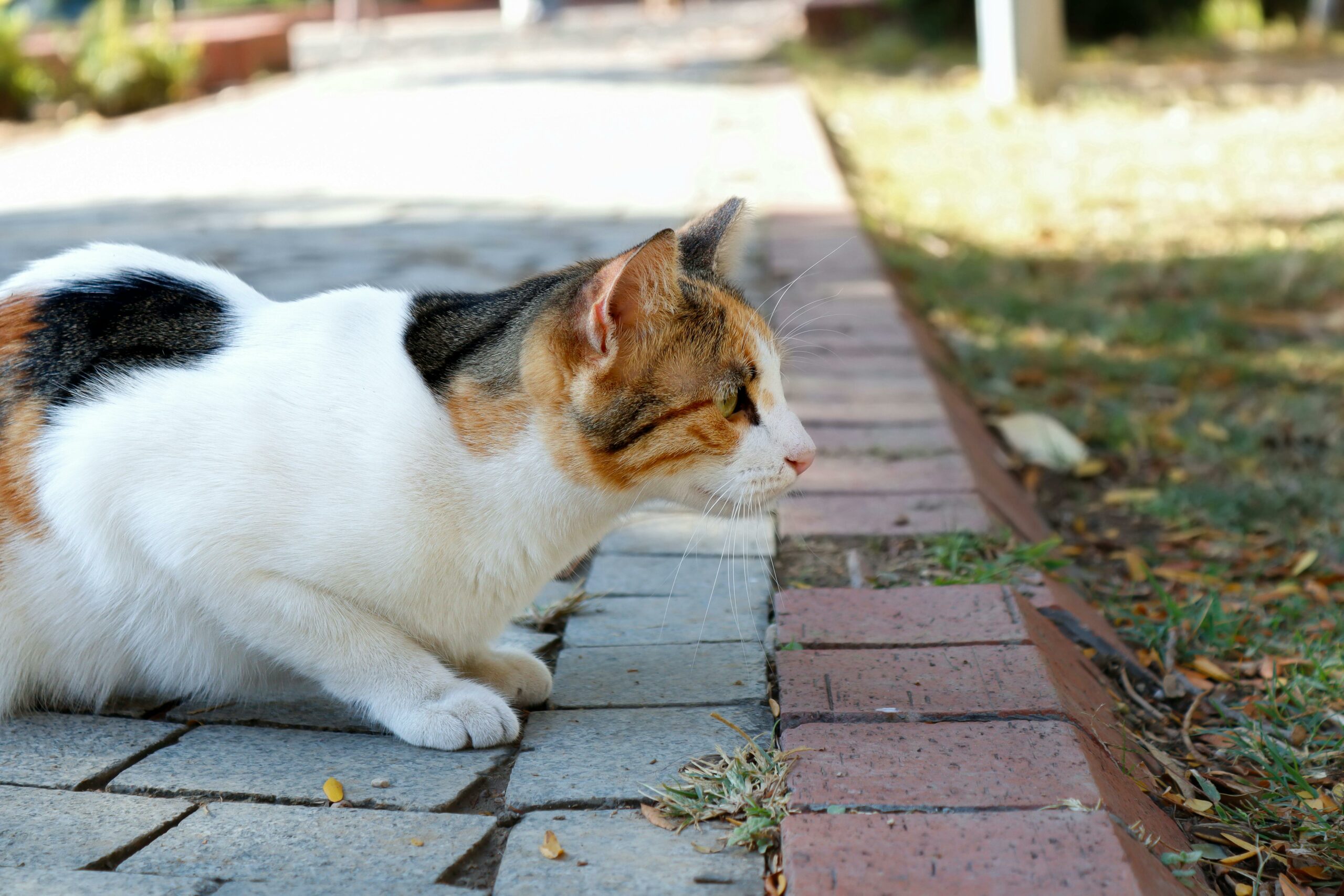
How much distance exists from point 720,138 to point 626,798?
6.52 m

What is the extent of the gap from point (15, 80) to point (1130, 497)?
34.3ft

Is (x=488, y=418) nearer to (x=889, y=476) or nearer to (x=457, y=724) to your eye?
(x=457, y=724)

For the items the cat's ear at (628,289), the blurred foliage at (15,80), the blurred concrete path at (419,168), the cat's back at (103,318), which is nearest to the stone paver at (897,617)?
the cat's ear at (628,289)

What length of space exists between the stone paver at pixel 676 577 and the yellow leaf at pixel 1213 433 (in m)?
1.77

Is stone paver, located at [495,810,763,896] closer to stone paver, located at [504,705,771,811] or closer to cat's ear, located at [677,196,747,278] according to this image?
stone paver, located at [504,705,771,811]

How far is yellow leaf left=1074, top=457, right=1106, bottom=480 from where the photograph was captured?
3.73 meters

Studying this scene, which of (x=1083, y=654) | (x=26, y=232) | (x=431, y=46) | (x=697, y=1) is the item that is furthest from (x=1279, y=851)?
(x=697, y=1)

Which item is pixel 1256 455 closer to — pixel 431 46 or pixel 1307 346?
pixel 1307 346

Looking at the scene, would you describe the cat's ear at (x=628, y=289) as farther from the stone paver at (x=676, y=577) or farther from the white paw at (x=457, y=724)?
the stone paver at (x=676, y=577)

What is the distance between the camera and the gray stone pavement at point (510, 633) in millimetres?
1718

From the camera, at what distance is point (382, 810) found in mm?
1842

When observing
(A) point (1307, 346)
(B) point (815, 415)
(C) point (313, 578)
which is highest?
(C) point (313, 578)

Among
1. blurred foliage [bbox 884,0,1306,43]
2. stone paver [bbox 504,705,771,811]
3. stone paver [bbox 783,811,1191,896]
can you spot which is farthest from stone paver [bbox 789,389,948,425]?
blurred foliage [bbox 884,0,1306,43]

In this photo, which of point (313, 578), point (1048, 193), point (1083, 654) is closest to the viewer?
point (313, 578)
